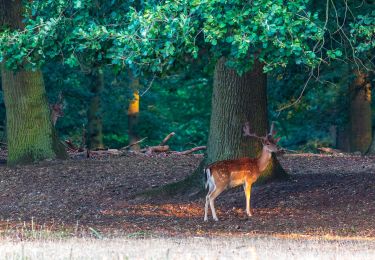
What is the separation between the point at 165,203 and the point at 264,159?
2002mm

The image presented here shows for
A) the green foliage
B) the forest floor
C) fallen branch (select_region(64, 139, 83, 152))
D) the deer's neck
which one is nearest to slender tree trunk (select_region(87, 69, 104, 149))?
fallen branch (select_region(64, 139, 83, 152))

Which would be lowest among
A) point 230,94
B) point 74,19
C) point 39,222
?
point 39,222

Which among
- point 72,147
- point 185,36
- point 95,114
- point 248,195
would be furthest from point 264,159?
point 95,114

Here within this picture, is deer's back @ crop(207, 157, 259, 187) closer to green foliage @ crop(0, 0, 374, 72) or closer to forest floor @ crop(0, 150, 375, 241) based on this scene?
forest floor @ crop(0, 150, 375, 241)

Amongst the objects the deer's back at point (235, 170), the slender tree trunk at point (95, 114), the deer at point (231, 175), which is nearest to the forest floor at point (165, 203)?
the deer at point (231, 175)

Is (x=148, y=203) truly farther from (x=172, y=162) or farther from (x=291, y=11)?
(x=291, y=11)

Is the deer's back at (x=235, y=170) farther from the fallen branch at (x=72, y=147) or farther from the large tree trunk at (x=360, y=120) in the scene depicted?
the large tree trunk at (x=360, y=120)

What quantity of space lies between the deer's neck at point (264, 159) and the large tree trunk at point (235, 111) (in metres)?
0.77

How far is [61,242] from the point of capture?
1148 cm

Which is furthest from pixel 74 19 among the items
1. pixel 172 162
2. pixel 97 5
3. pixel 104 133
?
pixel 104 133

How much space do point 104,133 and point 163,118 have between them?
2357 millimetres

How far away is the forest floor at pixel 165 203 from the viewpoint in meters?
13.6

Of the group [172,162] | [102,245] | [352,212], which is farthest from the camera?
[172,162]

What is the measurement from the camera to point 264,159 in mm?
15367
